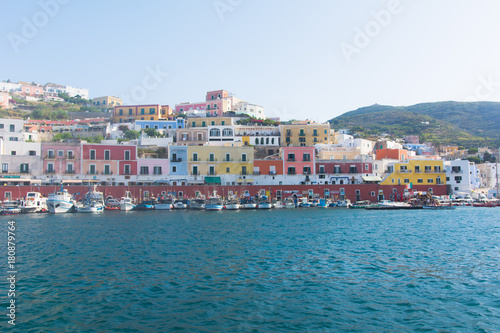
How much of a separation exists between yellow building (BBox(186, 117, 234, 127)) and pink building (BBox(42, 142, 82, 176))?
23.8 metres

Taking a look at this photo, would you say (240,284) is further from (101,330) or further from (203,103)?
(203,103)

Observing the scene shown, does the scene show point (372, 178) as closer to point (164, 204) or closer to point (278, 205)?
point (278, 205)

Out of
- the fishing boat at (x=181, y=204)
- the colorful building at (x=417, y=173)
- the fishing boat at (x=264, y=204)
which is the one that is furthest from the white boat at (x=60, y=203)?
the colorful building at (x=417, y=173)

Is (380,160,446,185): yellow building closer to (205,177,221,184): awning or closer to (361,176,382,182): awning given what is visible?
(361,176,382,182): awning

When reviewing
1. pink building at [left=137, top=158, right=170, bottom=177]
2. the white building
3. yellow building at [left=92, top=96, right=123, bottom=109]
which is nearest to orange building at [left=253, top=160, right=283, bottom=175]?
pink building at [left=137, top=158, right=170, bottom=177]

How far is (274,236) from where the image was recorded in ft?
84.6

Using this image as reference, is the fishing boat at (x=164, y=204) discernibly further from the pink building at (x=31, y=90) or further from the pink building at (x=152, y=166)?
the pink building at (x=31, y=90)

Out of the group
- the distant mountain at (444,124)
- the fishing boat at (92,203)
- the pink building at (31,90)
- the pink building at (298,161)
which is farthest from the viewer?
the distant mountain at (444,124)

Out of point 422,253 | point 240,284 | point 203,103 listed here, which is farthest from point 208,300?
point 203,103

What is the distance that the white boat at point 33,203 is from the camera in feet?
144

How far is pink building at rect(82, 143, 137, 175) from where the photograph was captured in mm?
52750

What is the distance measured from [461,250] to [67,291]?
19.0 metres

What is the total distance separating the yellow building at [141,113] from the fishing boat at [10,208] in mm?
36450

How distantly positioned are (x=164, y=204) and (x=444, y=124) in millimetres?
143712
